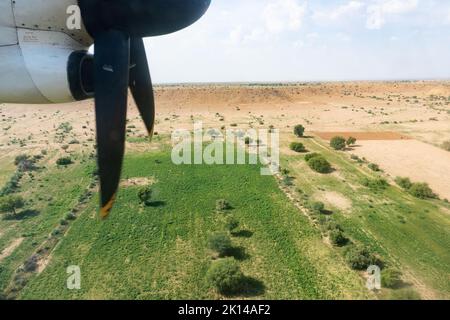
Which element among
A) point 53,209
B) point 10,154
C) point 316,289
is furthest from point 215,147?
point 316,289

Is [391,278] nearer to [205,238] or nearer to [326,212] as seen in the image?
[326,212]

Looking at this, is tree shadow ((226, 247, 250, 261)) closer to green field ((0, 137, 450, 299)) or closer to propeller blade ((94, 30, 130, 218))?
green field ((0, 137, 450, 299))

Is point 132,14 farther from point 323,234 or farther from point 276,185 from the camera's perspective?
A: point 276,185

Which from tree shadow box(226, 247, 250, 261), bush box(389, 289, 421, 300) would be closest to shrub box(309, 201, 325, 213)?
tree shadow box(226, 247, 250, 261)

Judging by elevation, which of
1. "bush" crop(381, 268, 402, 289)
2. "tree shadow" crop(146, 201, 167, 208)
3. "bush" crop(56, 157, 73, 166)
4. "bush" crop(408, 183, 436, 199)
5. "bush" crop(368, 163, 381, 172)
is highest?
"bush" crop(56, 157, 73, 166)

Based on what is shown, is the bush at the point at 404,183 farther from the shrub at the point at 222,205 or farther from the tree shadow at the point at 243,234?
the tree shadow at the point at 243,234

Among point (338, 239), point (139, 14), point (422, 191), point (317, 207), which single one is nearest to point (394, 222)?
point (317, 207)
